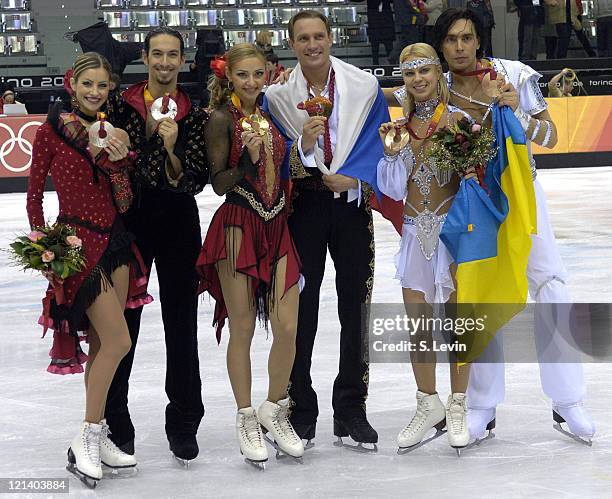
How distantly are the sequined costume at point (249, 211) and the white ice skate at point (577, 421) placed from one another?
1.19 metres

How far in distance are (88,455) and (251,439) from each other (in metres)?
0.60

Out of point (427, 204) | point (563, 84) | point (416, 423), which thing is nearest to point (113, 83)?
point (427, 204)

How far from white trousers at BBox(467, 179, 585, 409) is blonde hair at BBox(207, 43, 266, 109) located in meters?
1.23

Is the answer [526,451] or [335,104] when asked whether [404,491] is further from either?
[335,104]

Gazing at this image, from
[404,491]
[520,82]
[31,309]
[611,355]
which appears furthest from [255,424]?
[31,309]

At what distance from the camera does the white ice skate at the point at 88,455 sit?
12.3 ft

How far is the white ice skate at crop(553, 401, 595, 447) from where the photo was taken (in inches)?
162

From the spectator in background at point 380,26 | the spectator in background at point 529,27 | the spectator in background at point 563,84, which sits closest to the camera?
the spectator in background at point 563,84

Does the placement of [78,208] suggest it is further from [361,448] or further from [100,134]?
[361,448]

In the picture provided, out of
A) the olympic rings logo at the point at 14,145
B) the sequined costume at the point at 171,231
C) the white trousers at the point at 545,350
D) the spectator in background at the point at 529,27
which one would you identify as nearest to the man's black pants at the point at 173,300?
the sequined costume at the point at 171,231

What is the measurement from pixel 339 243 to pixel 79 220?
102cm

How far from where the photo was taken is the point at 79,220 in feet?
12.4

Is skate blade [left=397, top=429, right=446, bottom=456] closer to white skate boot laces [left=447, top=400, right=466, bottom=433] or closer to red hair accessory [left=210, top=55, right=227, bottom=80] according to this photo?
white skate boot laces [left=447, top=400, right=466, bottom=433]

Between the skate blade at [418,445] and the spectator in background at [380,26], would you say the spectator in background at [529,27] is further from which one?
the skate blade at [418,445]
